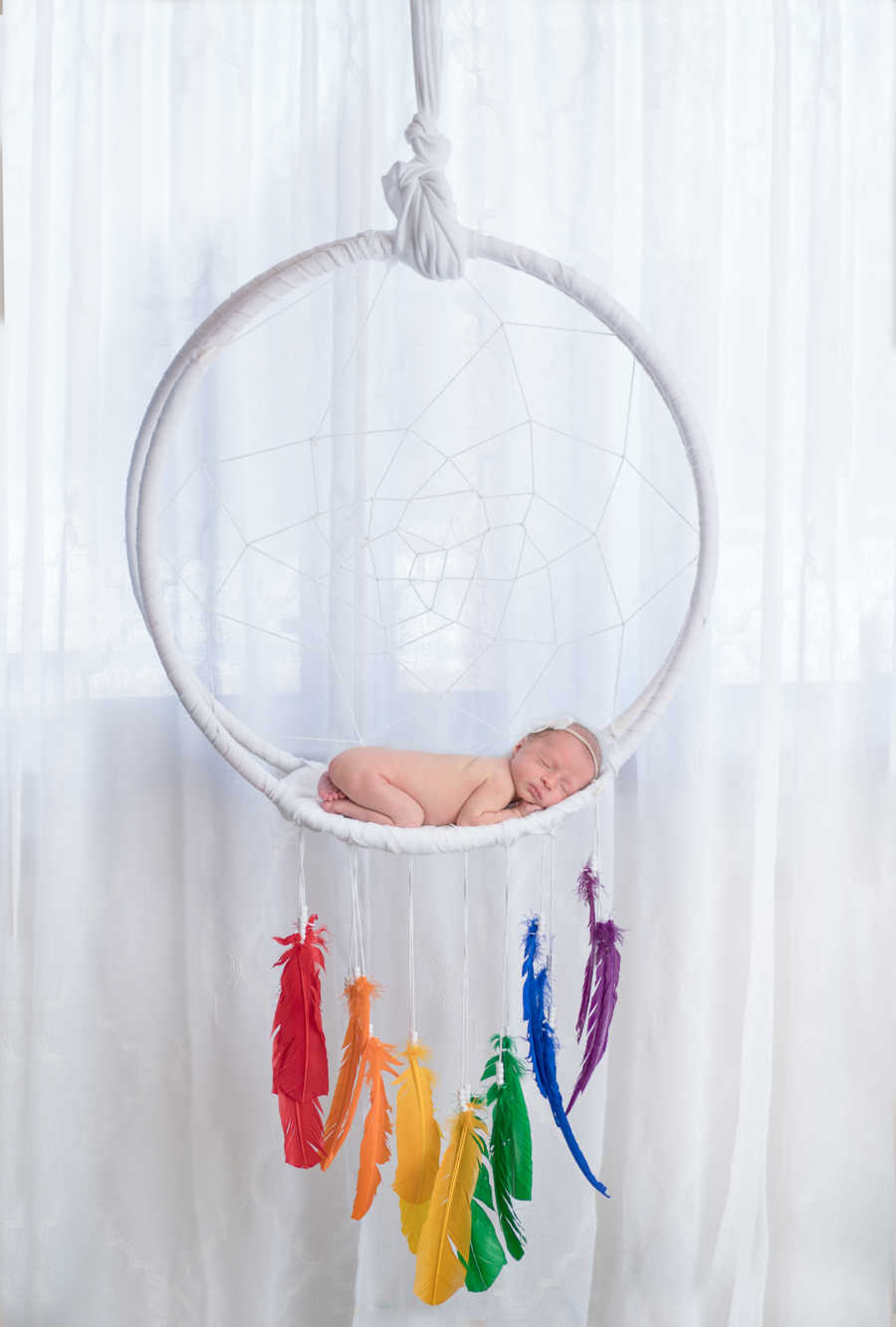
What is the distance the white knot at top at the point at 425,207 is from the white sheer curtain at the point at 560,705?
40 cm

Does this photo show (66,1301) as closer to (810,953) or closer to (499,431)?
(810,953)

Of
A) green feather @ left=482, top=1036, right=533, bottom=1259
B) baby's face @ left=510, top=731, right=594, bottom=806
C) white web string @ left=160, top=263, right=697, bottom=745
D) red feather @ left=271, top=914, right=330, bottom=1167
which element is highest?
white web string @ left=160, top=263, right=697, bottom=745

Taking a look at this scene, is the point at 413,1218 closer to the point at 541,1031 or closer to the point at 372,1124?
the point at 372,1124

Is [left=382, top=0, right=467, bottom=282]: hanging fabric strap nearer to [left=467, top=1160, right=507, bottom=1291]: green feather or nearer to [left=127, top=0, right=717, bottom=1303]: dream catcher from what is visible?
[left=127, top=0, right=717, bottom=1303]: dream catcher

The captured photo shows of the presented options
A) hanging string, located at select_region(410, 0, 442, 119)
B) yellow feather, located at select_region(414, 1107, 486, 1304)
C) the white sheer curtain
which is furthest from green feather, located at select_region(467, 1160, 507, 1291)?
hanging string, located at select_region(410, 0, 442, 119)

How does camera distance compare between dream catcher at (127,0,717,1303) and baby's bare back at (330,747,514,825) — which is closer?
baby's bare back at (330,747,514,825)

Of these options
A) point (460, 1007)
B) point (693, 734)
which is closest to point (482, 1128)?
point (460, 1007)

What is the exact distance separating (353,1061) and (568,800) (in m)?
0.36

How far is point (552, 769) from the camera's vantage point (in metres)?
1.18

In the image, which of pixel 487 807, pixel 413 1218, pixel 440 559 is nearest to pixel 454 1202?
pixel 413 1218

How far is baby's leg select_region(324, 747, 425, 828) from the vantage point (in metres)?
1.14

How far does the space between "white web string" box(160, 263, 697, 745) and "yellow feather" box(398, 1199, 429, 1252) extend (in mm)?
583

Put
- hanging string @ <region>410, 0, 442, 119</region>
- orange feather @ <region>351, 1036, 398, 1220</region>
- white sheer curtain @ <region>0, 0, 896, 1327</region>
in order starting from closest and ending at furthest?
hanging string @ <region>410, 0, 442, 119</region>, orange feather @ <region>351, 1036, 398, 1220</region>, white sheer curtain @ <region>0, 0, 896, 1327</region>

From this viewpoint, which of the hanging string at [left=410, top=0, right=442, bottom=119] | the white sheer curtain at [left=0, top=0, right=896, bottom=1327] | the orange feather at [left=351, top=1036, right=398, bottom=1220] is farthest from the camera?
the white sheer curtain at [left=0, top=0, right=896, bottom=1327]
